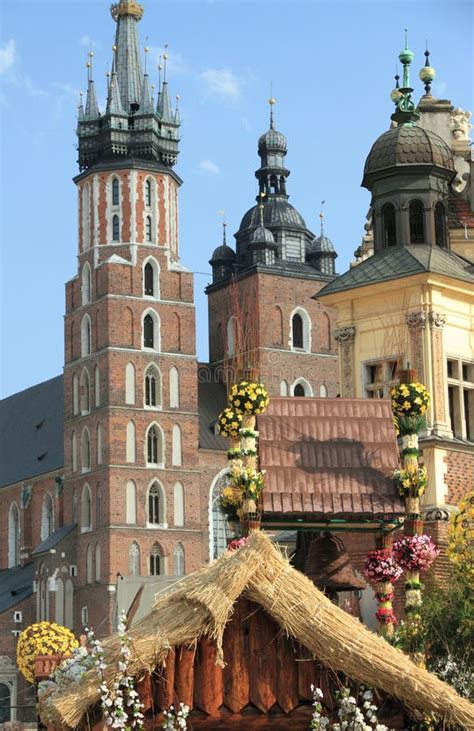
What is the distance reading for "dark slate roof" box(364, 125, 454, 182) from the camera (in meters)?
27.6

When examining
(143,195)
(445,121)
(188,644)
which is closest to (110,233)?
(143,195)

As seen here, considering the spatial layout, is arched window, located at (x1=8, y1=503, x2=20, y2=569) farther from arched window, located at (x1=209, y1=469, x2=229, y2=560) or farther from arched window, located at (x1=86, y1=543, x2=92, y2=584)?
arched window, located at (x1=209, y1=469, x2=229, y2=560)

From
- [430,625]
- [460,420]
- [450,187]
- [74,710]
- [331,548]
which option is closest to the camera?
[74,710]

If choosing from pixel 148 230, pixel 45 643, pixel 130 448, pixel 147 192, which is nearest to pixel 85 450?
pixel 130 448

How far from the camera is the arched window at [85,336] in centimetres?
6988

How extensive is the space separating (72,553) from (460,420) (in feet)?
143

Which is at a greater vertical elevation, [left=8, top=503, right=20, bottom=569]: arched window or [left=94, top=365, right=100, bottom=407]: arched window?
[left=94, top=365, right=100, bottom=407]: arched window

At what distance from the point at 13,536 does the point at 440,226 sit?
5466cm

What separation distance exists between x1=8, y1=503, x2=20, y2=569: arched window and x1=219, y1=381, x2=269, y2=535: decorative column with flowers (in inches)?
2421

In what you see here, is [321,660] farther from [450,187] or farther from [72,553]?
[72,553]

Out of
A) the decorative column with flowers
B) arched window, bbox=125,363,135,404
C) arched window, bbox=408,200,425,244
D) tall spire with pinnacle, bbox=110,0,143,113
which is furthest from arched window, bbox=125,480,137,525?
the decorative column with flowers

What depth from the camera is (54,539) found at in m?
69.1

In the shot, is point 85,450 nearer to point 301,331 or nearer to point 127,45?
point 301,331

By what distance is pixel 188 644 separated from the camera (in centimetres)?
1255
